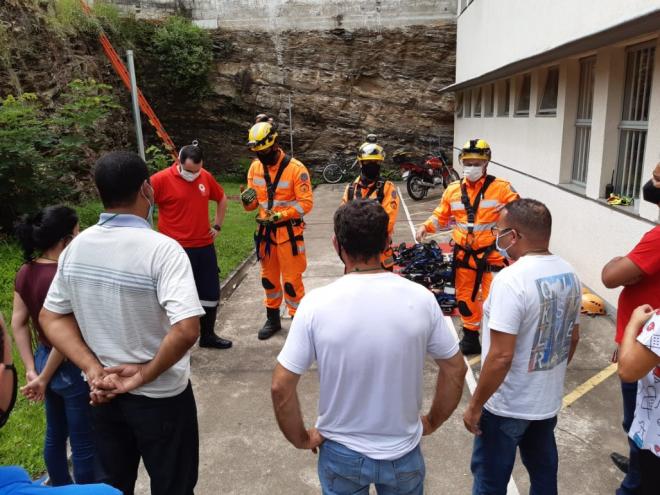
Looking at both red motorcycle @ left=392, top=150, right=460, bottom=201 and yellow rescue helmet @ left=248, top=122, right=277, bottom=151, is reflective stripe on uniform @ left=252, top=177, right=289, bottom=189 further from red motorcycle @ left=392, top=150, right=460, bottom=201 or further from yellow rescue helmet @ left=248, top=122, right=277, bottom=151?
red motorcycle @ left=392, top=150, right=460, bottom=201

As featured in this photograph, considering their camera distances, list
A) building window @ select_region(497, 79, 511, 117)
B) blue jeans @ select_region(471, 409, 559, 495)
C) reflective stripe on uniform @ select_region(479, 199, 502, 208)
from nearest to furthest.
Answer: blue jeans @ select_region(471, 409, 559, 495) < reflective stripe on uniform @ select_region(479, 199, 502, 208) < building window @ select_region(497, 79, 511, 117)

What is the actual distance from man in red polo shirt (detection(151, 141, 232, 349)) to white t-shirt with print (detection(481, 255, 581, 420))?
315cm

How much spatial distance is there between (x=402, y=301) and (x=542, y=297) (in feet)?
2.62

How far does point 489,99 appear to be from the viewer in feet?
42.6

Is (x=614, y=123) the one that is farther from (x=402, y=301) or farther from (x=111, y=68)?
(x=111, y=68)

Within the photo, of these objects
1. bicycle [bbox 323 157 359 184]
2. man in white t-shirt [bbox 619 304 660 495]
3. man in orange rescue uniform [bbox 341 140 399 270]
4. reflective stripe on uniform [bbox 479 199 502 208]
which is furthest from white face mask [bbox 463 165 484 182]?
bicycle [bbox 323 157 359 184]

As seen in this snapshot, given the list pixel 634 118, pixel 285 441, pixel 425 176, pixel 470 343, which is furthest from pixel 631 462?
pixel 425 176

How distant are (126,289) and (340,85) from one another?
17095 millimetres

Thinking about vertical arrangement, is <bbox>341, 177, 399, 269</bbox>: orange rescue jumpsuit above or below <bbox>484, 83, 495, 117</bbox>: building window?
below

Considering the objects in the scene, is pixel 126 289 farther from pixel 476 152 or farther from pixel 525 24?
pixel 525 24

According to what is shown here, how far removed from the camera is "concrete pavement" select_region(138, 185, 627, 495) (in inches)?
124

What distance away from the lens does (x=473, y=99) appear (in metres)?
14.8

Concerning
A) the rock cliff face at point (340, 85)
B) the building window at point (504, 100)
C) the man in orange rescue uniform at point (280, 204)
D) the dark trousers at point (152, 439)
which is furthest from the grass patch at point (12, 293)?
the building window at point (504, 100)

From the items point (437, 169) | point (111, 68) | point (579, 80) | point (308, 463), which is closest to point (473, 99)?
point (437, 169)
